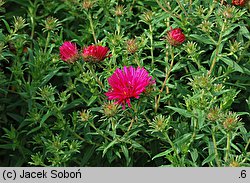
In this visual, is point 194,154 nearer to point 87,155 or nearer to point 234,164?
point 234,164

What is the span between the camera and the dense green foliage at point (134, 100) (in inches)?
105

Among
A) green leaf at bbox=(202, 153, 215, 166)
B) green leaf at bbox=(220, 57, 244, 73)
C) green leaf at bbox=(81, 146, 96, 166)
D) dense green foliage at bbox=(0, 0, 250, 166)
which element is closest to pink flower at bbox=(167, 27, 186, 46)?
dense green foliage at bbox=(0, 0, 250, 166)

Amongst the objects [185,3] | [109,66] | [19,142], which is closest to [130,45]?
[109,66]

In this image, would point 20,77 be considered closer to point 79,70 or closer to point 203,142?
point 79,70

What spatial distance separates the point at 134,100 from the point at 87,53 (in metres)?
0.28

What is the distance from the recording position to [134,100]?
8.75ft

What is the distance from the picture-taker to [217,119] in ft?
7.93

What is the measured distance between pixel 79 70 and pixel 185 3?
2.03ft

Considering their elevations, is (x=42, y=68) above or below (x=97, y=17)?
below

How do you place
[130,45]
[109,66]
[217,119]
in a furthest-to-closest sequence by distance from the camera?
[109,66] → [130,45] → [217,119]

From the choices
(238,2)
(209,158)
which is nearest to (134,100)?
(209,158)

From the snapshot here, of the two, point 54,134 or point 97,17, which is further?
point 97,17

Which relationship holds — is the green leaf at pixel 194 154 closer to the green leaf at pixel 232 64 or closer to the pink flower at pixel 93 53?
the green leaf at pixel 232 64

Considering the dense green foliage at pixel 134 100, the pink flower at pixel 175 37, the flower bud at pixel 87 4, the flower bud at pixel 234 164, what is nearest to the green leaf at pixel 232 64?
the dense green foliage at pixel 134 100
